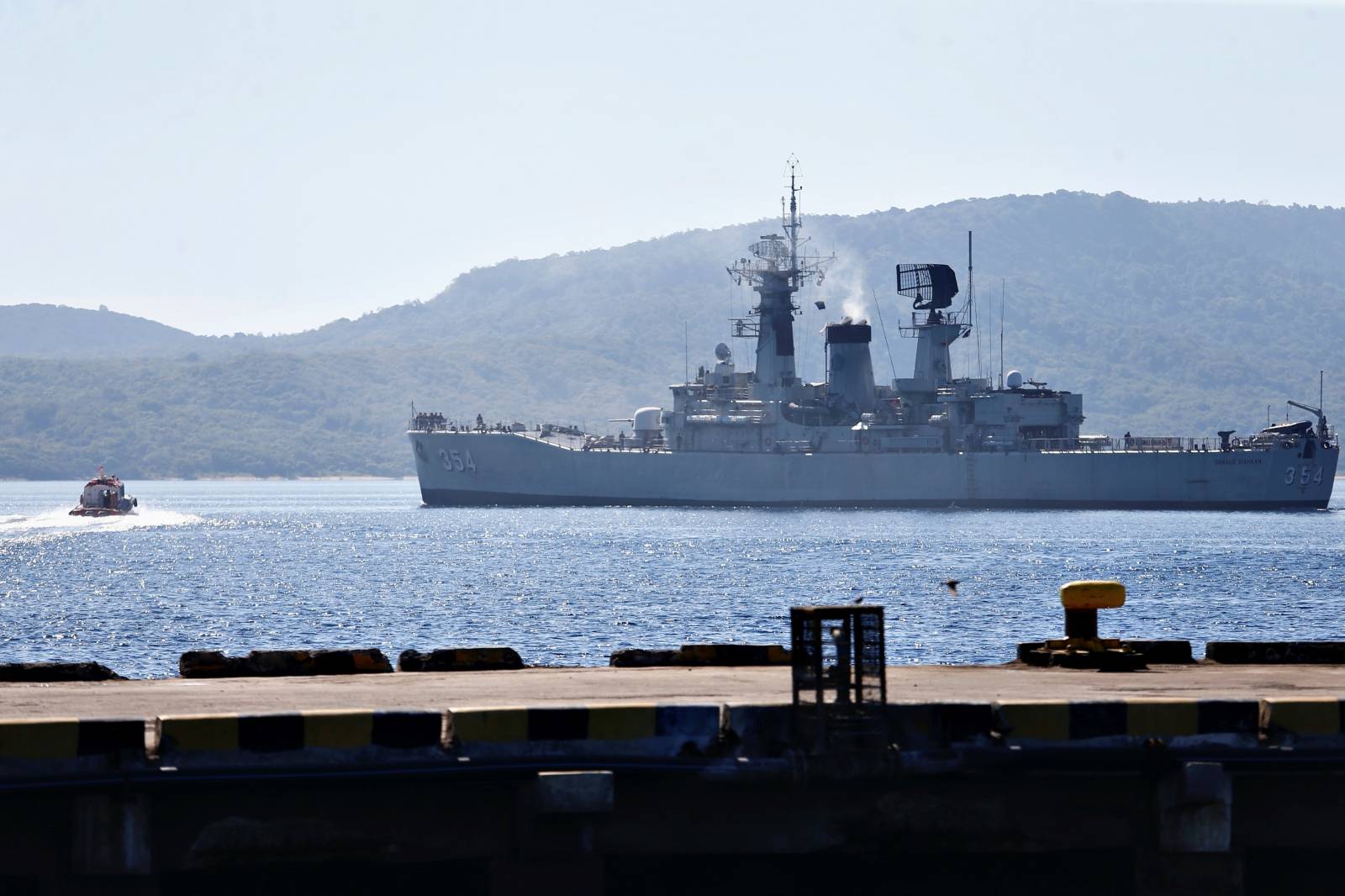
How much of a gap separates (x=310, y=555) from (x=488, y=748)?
5299cm

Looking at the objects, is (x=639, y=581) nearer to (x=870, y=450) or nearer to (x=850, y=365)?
(x=870, y=450)

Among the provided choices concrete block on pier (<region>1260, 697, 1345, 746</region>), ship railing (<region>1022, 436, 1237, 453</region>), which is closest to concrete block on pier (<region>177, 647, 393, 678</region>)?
concrete block on pier (<region>1260, 697, 1345, 746</region>)

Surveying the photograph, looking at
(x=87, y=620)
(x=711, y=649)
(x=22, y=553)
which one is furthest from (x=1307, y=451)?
(x=711, y=649)

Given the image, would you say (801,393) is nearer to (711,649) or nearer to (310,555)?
(310,555)

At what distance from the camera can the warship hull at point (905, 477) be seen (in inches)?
3479

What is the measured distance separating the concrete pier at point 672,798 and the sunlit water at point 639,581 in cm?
1540

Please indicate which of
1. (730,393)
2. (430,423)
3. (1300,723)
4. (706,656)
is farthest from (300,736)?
(430,423)

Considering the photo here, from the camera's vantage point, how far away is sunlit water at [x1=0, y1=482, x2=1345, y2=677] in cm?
3244

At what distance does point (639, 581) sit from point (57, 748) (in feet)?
121

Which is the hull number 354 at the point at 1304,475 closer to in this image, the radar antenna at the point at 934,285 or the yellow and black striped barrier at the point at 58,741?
the radar antenna at the point at 934,285

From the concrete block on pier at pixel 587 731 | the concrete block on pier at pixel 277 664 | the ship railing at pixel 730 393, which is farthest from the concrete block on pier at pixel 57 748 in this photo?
the ship railing at pixel 730 393

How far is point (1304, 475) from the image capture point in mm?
89562

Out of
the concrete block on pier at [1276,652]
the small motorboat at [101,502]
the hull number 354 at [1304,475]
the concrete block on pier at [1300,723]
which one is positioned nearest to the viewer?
the concrete block on pier at [1300,723]

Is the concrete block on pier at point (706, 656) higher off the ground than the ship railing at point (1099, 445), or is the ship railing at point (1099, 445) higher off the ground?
the ship railing at point (1099, 445)
